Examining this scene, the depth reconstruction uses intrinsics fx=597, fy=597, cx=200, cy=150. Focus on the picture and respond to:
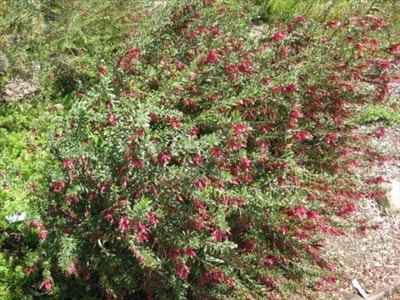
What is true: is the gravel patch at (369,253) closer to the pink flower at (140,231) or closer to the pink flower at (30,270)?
the pink flower at (140,231)

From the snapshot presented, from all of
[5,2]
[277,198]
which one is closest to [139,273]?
[277,198]

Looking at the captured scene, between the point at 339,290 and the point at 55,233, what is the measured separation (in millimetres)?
2176

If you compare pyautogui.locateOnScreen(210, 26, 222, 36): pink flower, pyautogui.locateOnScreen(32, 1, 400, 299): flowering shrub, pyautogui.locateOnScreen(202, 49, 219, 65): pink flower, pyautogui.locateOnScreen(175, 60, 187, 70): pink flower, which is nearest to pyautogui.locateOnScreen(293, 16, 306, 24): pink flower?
pyautogui.locateOnScreen(32, 1, 400, 299): flowering shrub

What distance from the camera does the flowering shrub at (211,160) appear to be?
10.5 feet

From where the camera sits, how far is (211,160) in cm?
326

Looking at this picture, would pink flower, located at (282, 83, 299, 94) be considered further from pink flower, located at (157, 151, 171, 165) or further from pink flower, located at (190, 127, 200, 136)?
pink flower, located at (157, 151, 171, 165)

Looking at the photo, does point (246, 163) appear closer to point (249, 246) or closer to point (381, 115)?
point (249, 246)

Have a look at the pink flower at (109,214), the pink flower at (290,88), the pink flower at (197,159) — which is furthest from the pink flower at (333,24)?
the pink flower at (109,214)

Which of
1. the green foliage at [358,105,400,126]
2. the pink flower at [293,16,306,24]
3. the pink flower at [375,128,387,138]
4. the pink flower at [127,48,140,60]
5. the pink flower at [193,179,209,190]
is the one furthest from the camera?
the green foliage at [358,105,400,126]

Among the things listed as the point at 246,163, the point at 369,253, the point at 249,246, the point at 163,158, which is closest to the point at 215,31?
the point at 246,163

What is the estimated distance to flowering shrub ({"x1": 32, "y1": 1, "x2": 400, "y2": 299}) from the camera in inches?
126

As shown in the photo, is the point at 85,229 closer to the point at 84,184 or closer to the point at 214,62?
the point at 84,184

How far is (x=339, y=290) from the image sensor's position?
439cm

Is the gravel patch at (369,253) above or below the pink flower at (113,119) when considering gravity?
below
